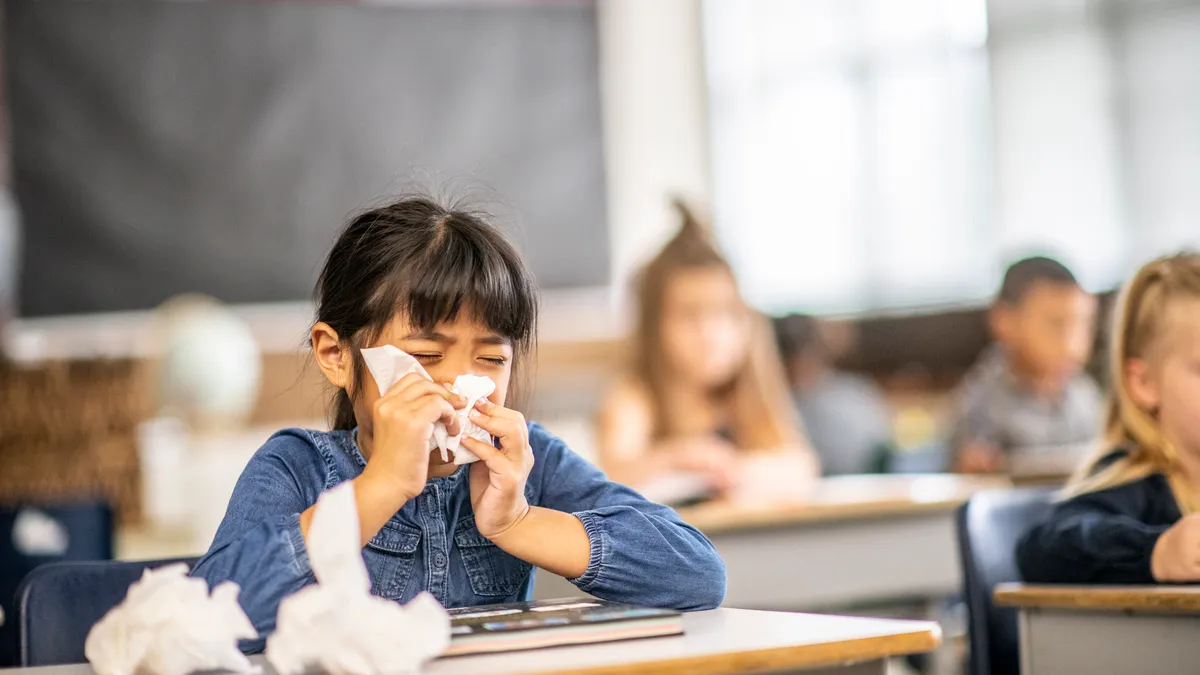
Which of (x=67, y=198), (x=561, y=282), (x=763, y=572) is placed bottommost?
(x=763, y=572)

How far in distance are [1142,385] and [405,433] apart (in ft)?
3.74

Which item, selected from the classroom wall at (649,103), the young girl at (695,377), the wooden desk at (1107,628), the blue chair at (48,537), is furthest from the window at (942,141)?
the blue chair at (48,537)

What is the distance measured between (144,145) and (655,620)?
5.48m

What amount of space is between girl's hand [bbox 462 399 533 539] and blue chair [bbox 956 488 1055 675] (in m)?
0.81

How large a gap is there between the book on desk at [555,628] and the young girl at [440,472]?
0.19 meters

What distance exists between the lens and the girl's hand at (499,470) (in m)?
1.27

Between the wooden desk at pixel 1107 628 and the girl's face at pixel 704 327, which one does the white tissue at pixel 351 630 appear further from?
the girl's face at pixel 704 327

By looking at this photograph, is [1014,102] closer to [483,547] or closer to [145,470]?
[145,470]

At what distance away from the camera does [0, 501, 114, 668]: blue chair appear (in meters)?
2.43

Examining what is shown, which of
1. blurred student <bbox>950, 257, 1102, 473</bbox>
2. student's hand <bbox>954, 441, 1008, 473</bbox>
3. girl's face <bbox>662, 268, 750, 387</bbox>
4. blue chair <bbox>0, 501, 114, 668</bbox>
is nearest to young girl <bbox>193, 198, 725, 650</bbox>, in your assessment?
blue chair <bbox>0, 501, 114, 668</bbox>

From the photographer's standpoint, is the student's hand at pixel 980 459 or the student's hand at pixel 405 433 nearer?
the student's hand at pixel 405 433

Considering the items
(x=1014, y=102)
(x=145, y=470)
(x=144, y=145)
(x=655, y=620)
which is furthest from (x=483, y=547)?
(x=144, y=145)

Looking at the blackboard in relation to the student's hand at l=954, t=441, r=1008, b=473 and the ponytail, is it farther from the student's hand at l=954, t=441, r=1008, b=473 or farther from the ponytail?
the ponytail

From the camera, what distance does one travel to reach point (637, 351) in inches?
134
